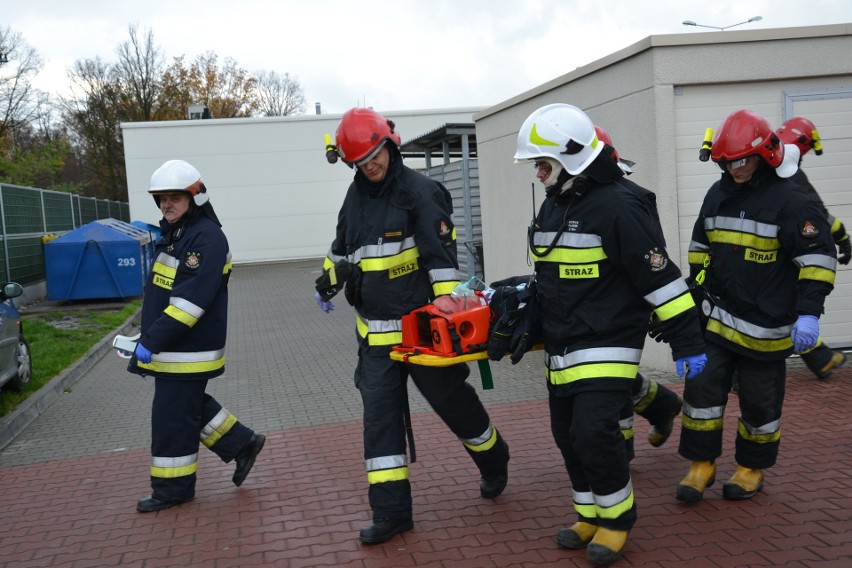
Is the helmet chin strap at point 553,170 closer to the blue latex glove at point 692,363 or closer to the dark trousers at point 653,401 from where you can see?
the blue latex glove at point 692,363

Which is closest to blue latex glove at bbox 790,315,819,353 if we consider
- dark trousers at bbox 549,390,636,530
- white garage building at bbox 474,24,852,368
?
dark trousers at bbox 549,390,636,530

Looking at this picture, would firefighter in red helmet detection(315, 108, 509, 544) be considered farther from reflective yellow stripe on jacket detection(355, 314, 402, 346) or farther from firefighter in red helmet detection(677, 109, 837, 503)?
firefighter in red helmet detection(677, 109, 837, 503)

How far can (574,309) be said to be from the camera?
Answer: 14.1ft

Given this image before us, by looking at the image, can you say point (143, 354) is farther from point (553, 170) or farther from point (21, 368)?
point (21, 368)

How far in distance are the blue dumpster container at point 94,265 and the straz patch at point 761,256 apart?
1663 cm

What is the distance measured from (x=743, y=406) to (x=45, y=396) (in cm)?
714

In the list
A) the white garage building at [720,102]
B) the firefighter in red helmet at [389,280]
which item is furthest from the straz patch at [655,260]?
the white garage building at [720,102]

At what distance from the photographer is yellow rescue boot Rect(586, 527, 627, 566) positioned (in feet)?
14.0

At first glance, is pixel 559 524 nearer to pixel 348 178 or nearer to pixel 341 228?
pixel 341 228

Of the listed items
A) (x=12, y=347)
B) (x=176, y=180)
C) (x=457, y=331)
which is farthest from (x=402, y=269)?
(x=12, y=347)

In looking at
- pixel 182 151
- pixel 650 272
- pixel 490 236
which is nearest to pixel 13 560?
pixel 650 272

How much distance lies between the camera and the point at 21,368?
9523 millimetres

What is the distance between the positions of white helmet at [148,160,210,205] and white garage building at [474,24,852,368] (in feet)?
15.1

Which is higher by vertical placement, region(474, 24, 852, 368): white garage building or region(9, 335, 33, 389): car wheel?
region(474, 24, 852, 368): white garage building
